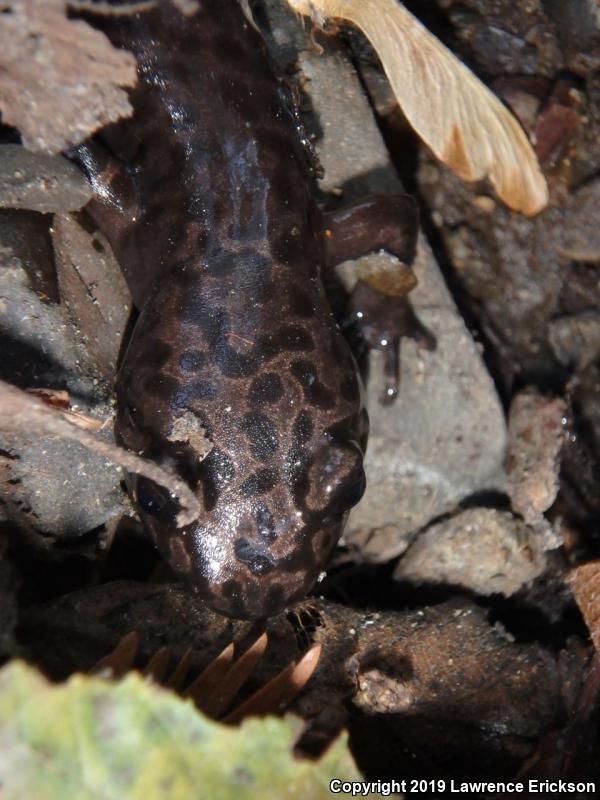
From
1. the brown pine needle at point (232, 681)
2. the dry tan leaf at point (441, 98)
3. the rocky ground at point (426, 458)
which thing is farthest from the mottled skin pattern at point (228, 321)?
the dry tan leaf at point (441, 98)

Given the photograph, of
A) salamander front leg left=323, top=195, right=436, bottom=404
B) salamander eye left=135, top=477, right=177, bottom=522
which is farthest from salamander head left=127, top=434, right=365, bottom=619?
Answer: salamander front leg left=323, top=195, right=436, bottom=404

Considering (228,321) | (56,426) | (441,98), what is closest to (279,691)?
(56,426)

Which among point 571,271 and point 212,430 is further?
point 571,271

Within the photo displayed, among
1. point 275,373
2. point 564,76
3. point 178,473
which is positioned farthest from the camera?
point 564,76

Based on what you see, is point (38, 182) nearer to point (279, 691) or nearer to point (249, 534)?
point (249, 534)

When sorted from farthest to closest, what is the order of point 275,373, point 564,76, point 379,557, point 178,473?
point 564,76 < point 379,557 < point 275,373 < point 178,473

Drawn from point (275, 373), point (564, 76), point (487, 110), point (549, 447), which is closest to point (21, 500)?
→ point (275, 373)

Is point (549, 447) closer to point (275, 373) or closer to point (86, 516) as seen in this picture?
point (275, 373)
